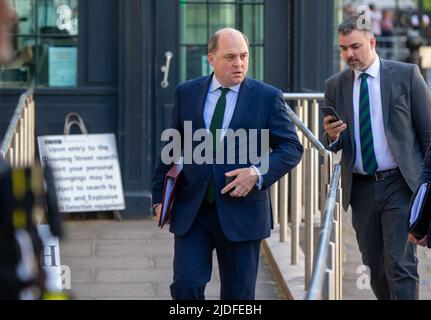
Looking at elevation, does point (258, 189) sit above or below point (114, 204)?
above

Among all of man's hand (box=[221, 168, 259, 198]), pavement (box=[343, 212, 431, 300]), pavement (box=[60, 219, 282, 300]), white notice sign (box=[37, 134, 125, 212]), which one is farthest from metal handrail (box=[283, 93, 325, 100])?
man's hand (box=[221, 168, 259, 198])

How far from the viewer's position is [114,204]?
30.8 feet

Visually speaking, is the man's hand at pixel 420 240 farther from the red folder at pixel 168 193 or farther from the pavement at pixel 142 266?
the pavement at pixel 142 266

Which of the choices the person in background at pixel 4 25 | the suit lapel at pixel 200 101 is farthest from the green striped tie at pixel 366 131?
the person in background at pixel 4 25

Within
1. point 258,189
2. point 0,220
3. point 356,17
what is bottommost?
point 258,189

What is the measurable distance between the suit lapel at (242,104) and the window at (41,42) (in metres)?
4.26

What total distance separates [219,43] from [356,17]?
0.99 metres

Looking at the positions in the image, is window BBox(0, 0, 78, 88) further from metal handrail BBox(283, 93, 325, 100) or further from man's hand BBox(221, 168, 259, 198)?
man's hand BBox(221, 168, 259, 198)

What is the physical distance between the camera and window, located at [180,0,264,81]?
9742mm

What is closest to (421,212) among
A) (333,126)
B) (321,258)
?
(333,126)
